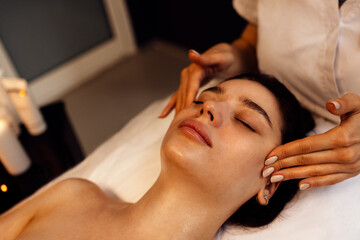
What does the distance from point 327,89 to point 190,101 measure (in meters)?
0.45

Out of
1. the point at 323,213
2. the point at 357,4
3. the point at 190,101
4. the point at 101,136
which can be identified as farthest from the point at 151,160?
the point at 101,136

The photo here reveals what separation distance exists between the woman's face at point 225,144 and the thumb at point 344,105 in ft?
0.65

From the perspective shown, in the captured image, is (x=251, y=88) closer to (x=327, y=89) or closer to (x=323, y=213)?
(x=327, y=89)

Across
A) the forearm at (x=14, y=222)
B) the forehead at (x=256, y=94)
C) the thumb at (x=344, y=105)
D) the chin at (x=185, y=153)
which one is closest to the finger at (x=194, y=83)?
the forehead at (x=256, y=94)

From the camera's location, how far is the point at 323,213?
3.06ft

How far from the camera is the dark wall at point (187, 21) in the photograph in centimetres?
224

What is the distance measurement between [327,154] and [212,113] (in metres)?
0.31

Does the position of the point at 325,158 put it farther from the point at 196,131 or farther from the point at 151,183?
the point at 151,183

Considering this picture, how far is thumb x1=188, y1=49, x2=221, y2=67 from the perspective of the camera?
108cm

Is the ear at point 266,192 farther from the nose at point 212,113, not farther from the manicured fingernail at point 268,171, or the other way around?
the nose at point 212,113

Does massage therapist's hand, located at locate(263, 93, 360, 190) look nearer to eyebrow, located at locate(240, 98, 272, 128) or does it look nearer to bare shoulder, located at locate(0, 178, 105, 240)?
eyebrow, located at locate(240, 98, 272, 128)

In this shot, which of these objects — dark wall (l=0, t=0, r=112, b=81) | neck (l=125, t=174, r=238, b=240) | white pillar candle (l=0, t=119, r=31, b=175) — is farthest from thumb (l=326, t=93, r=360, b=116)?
dark wall (l=0, t=0, r=112, b=81)

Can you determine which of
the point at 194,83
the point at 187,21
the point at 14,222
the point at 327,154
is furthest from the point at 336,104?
the point at 187,21

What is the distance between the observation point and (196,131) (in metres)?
0.86
